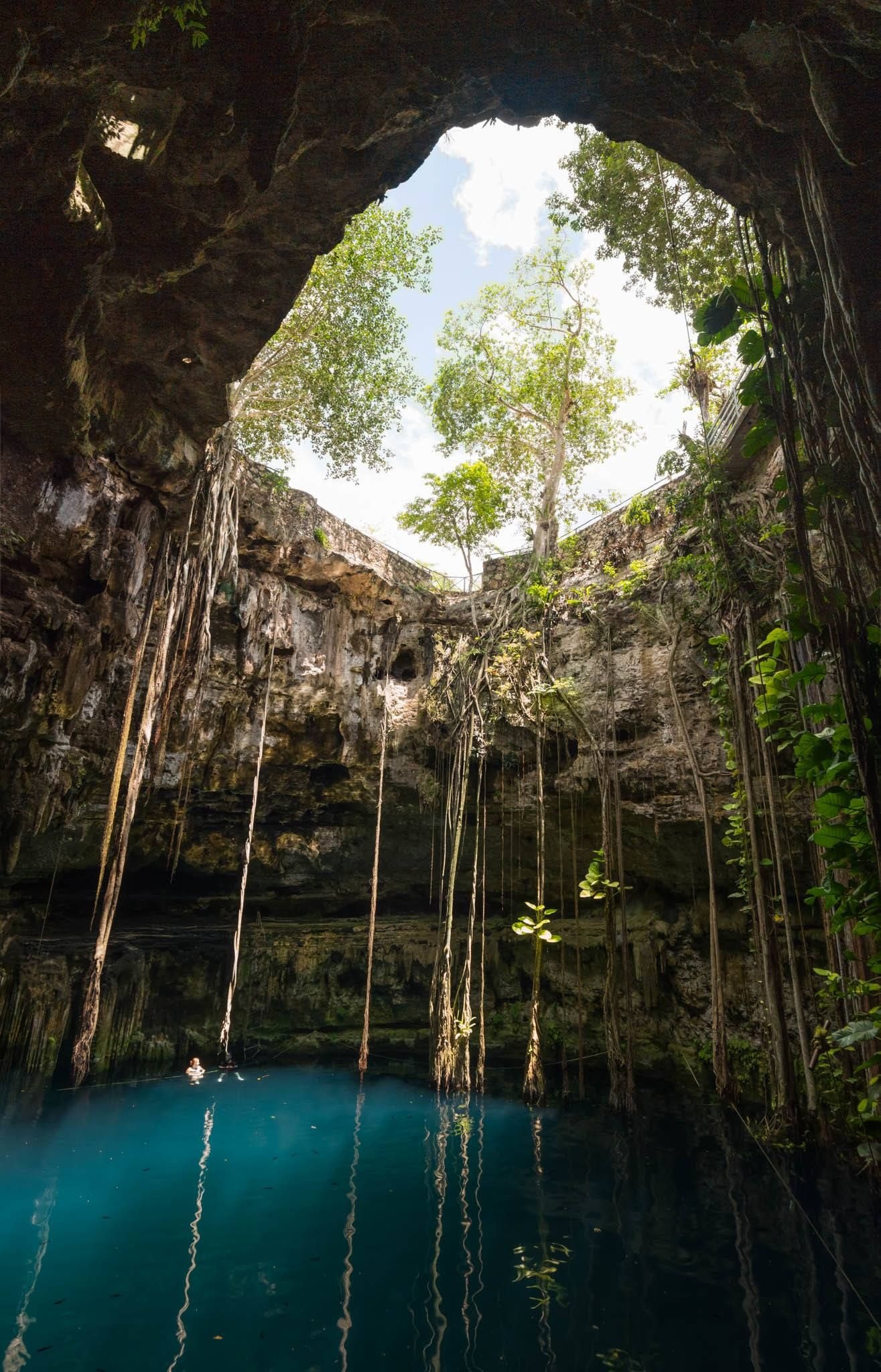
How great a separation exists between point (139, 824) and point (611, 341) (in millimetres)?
9240

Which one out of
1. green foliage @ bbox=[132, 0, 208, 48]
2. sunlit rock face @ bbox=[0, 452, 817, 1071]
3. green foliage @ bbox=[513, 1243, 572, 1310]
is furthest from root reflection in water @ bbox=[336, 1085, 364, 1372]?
green foliage @ bbox=[132, 0, 208, 48]

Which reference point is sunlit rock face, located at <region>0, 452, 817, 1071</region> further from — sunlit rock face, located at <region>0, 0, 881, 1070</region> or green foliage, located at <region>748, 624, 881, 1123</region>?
green foliage, located at <region>748, 624, 881, 1123</region>

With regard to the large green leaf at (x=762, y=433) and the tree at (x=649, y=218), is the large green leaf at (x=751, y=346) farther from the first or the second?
the tree at (x=649, y=218)

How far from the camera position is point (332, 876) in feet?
31.4

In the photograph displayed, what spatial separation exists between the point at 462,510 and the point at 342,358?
98.2 inches

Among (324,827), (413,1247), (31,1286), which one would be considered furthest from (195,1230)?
(324,827)

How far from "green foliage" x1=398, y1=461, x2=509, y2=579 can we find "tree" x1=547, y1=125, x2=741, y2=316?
407cm

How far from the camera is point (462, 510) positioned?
964 centimetres

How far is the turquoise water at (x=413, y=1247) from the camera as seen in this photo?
301 centimetres

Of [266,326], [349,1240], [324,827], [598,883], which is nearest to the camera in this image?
[349,1240]

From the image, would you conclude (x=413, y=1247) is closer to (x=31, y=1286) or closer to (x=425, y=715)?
(x=31, y=1286)

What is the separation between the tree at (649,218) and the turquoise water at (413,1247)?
6056 mm

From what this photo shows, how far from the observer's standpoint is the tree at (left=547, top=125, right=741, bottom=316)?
487 centimetres

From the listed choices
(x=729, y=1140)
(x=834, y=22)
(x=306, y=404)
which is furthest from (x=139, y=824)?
(x=834, y=22)
